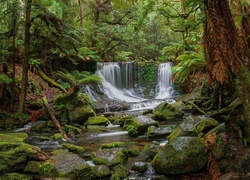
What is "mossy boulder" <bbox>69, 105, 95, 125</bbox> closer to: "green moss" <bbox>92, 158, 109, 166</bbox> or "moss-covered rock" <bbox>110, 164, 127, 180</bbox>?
"green moss" <bbox>92, 158, 109, 166</bbox>

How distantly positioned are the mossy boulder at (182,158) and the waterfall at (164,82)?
1083 centimetres

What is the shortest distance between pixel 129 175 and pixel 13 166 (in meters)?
1.99

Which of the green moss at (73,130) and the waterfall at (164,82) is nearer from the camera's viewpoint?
the green moss at (73,130)

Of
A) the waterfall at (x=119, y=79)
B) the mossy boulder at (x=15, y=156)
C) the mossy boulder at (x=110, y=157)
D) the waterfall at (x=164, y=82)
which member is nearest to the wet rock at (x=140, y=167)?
the mossy boulder at (x=110, y=157)

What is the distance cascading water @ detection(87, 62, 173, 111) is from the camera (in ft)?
51.3

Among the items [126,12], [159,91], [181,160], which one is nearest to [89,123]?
[181,160]

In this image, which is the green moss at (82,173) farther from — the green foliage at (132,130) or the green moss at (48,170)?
the green foliage at (132,130)

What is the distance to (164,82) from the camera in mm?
16719

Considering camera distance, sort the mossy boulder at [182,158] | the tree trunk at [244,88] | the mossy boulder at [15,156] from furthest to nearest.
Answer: the mossy boulder at [182,158] → the mossy boulder at [15,156] → the tree trunk at [244,88]

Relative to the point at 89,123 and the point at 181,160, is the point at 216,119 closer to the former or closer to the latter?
the point at 181,160

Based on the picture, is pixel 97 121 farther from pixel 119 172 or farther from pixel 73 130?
pixel 119 172

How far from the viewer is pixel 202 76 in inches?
401

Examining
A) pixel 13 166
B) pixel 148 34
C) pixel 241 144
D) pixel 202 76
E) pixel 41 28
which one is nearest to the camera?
pixel 241 144

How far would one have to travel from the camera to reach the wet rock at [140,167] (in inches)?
190
